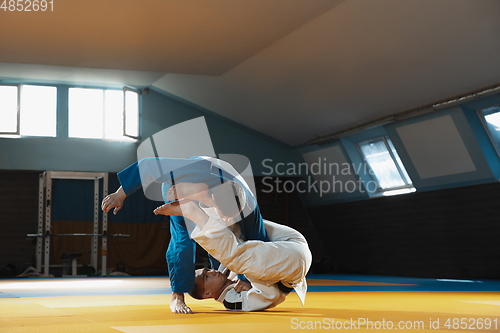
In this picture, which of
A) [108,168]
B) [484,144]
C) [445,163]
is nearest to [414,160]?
[445,163]

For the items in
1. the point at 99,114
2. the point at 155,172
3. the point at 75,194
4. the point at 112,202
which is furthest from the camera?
the point at 99,114

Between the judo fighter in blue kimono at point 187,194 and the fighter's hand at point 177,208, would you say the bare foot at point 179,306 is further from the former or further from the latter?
the fighter's hand at point 177,208

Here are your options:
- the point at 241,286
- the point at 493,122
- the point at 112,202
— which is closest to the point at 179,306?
the point at 241,286

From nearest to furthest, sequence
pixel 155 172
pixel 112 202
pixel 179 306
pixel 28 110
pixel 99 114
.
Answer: pixel 112 202
pixel 155 172
pixel 179 306
pixel 28 110
pixel 99 114

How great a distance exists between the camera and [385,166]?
30.1 feet

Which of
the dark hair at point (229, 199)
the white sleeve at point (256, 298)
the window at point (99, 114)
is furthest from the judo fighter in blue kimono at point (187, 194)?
the window at point (99, 114)

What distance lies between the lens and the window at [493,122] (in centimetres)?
679

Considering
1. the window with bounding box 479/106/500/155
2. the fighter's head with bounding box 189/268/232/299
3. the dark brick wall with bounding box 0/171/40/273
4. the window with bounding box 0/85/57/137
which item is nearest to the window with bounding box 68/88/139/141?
the window with bounding box 0/85/57/137

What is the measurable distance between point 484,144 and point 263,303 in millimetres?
5359

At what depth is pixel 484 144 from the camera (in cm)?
702

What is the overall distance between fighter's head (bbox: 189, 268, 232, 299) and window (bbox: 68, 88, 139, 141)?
734 centimetres

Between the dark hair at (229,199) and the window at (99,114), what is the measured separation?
24.9ft

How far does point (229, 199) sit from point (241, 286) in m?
0.60

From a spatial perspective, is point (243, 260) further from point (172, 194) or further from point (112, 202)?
point (112, 202)
